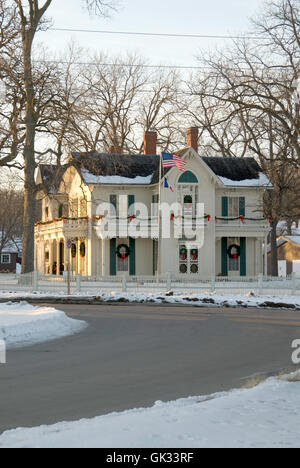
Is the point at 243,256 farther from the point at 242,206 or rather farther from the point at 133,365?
the point at 133,365

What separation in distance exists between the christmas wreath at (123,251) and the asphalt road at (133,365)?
77.8 feet

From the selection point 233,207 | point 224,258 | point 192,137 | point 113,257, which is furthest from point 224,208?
point 113,257

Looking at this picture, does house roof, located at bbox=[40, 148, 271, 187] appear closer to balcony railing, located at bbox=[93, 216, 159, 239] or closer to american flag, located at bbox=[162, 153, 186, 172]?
balcony railing, located at bbox=[93, 216, 159, 239]

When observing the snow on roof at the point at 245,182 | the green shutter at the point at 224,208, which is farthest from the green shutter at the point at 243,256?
the snow on roof at the point at 245,182

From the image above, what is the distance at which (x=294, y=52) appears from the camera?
32.8 meters

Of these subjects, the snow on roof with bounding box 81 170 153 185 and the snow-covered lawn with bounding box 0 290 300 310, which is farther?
the snow on roof with bounding box 81 170 153 185

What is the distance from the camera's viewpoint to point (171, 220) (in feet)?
144

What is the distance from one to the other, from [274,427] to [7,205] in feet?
259

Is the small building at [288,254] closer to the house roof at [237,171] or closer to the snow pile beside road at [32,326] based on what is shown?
the house roof at [237,171]

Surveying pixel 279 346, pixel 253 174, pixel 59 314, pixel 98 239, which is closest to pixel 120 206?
pixel 98 239

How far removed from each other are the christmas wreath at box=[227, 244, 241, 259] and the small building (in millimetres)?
17481

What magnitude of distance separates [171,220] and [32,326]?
27914mm

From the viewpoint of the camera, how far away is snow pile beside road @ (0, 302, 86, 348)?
1538 cm

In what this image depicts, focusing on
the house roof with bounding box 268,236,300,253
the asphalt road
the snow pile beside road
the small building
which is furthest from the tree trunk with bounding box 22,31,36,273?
the house roof with bounding box 268,236,300,253
